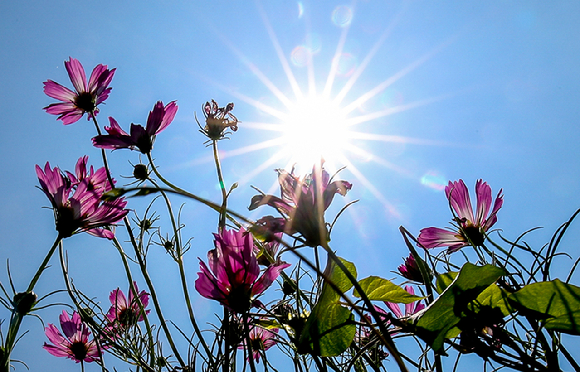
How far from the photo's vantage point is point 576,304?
35 centimetres

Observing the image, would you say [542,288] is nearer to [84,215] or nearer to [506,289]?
[506,289]

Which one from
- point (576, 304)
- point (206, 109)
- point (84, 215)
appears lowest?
point (576, 304)

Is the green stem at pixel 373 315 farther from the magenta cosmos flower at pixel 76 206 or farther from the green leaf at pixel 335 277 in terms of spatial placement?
the magenta cosmos flower at pixel 76 206

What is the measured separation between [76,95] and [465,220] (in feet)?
2.75

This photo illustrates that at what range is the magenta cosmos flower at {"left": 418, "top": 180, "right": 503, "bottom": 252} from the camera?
571 mm

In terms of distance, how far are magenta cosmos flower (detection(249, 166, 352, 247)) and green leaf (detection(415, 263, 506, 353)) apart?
0.37ft

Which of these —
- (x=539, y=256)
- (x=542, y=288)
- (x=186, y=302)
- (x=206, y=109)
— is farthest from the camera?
(x=206, y=109)

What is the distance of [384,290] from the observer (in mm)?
458

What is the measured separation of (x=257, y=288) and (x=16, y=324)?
274mm

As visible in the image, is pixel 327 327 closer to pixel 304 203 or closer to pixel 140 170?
pixel 304 203

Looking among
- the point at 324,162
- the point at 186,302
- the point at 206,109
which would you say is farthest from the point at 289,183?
the point at 206,109

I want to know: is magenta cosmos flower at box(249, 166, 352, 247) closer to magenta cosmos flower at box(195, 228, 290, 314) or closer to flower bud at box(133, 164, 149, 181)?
magenta cosmos flower at box(195, 228, 290, 314)

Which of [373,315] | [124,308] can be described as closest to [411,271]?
[373,315]

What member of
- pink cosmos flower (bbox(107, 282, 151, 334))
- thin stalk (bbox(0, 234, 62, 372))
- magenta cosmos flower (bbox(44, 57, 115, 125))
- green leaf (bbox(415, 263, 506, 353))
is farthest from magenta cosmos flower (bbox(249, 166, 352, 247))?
magenta cosmos flower (bbox(44, 57, 115, 125))
